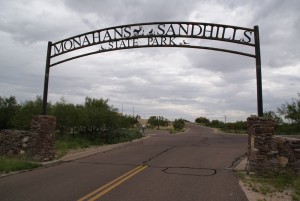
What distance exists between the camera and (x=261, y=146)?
39.4 feet

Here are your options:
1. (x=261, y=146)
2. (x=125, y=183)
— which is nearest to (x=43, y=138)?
(x=125, y=183)

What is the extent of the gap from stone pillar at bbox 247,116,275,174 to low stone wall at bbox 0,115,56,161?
8.50 m

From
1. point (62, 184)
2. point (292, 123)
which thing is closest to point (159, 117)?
point (292, 123)

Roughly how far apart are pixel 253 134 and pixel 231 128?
189ft

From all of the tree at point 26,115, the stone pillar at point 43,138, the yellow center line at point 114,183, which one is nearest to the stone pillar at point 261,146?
the yellow center line at point 114,183

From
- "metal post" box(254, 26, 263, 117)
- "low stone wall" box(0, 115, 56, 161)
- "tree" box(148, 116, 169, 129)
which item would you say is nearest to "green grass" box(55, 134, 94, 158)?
"low stone wall" box(0, 115, 56, 161)

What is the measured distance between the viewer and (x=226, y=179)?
10.9 meters

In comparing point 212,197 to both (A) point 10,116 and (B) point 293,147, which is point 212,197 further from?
(A) point 10,116

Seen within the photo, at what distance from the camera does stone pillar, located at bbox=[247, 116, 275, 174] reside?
39.0ft

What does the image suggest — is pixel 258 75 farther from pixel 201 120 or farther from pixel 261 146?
pixel 201 120

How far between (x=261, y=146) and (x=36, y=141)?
9314 mm

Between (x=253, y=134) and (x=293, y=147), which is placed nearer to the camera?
(x=293, y=147)

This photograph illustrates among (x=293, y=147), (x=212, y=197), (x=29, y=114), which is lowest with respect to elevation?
(x=212, y=197)

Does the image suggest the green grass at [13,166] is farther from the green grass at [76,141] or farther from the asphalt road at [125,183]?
the green grass at [76,141]
